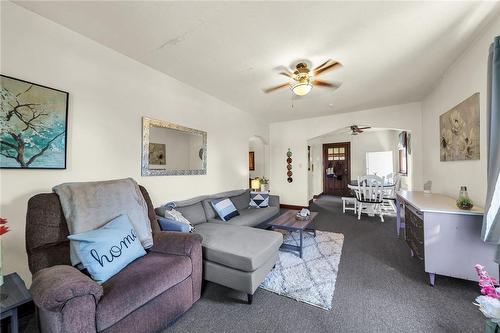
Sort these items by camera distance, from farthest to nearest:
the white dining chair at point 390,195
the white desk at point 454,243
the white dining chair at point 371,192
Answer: the white dining chair at point 390,195
the white dining chair at point 371,192
the white desk at point 454,243

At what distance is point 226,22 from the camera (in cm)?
183

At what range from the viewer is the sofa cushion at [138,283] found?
1180 mm

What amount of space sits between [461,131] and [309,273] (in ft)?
8.15

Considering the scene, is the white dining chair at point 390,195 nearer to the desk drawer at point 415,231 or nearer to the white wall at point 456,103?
the white wall at point 456,103

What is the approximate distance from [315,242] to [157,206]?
2.44 metres

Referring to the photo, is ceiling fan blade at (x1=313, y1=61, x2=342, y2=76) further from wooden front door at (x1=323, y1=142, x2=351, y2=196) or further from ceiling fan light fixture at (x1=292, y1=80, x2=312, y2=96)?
wooden front door at (x1=323, y1=142, x2=351, y2=196)

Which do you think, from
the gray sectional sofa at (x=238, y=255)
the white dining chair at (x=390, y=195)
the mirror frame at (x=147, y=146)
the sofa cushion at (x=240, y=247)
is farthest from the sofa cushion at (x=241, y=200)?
the white dining chair at (x=390, y=195)

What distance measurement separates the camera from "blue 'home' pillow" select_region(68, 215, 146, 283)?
1358mm

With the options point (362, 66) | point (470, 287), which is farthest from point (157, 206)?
point (470, 287)

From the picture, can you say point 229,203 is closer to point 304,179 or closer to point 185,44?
point 185,44

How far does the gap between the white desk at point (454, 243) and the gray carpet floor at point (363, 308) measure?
25 cm

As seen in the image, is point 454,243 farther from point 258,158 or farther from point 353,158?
point 353,158

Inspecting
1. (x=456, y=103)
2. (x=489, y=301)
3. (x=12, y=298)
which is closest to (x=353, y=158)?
(x=456, y=103)

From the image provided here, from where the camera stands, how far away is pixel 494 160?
5.37 feet
